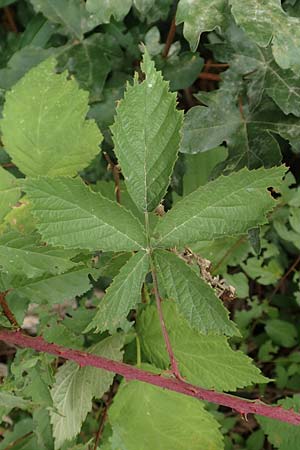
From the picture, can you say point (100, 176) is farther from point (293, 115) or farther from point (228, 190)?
point (228, 190)

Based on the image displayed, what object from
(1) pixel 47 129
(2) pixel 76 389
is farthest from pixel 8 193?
(2) pixel 76 389

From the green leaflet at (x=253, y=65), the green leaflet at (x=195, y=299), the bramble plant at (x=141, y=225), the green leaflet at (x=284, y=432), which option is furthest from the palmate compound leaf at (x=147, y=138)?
the green leaflet at (x=284, y=432)

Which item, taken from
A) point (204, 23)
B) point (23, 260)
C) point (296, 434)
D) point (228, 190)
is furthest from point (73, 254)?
point (296, 434)

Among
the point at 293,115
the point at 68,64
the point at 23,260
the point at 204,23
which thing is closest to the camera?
the point at 23,260

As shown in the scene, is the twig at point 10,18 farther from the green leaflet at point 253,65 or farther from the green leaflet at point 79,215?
the green leaflet at point 79,215

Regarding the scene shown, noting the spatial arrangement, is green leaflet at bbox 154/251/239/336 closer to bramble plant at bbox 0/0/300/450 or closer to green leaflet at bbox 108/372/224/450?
bramble plant at bbox 0/0/300/450

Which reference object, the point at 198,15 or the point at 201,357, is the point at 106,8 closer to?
the point at 198,15

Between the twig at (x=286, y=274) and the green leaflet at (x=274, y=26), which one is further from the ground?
the green leaflet at (x=274, y=26)
